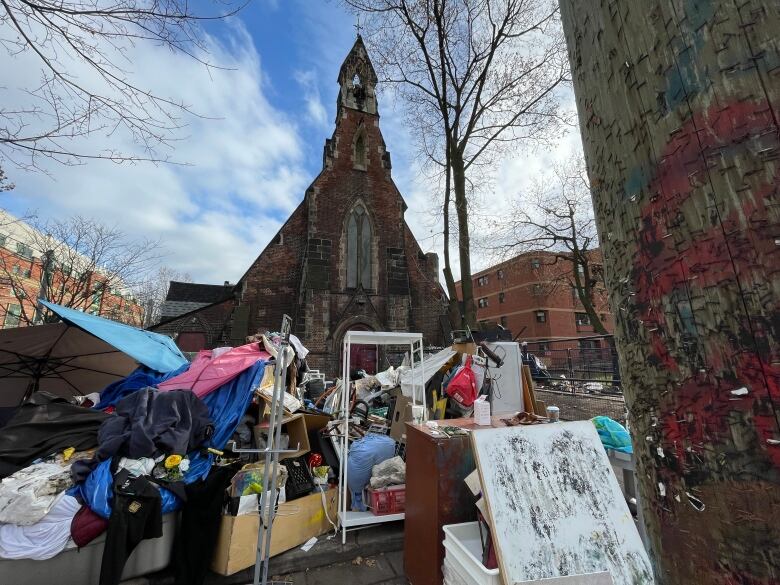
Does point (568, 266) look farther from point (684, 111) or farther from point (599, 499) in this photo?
point (684, 111)

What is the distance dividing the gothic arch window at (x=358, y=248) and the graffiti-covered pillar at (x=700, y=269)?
16026mm

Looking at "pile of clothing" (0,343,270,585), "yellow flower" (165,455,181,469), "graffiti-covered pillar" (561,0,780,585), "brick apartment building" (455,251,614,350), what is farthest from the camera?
"brick apartment building" (455,251,614,350)

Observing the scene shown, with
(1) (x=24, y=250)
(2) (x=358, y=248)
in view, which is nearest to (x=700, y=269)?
(2) (x=358, y=248)

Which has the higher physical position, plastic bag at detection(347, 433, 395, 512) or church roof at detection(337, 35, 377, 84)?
church roof at detection(337, 35, 377, 84)

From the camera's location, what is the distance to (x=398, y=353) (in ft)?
47.1

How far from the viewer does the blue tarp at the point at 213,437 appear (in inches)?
118

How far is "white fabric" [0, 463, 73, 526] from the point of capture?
2.81 meters

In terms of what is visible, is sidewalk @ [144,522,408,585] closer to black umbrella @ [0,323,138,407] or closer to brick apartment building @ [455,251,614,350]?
black umbrella @ [0,323,138,407]

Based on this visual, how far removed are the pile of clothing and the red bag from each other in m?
2.84

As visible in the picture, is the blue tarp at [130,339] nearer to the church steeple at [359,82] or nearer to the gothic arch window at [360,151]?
the gothic arch window at [360,151]

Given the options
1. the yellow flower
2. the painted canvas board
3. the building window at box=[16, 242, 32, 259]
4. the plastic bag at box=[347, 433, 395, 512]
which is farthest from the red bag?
the building window at box=[16, 242, 32, 259]

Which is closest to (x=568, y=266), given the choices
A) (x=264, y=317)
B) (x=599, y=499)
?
(x=264, y=317)

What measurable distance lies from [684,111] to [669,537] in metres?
0.70

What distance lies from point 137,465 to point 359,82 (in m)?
21.8
